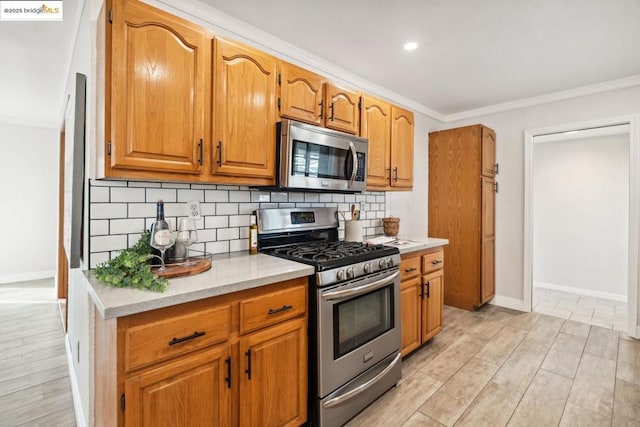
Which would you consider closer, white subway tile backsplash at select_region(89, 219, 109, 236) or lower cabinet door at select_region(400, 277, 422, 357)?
white subway tile backsplash at select_region(89, 219, 109, 236)

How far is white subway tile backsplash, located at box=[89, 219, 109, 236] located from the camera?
1563mm

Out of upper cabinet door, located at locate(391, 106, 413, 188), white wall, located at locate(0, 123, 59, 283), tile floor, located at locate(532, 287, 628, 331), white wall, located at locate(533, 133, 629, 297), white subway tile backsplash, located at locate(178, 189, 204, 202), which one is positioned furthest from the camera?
white wall, located at locate(0, 123, 59, 283)

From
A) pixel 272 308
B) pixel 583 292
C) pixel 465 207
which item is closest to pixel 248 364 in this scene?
pixel 272 308

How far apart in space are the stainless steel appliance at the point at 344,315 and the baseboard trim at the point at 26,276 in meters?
5.37

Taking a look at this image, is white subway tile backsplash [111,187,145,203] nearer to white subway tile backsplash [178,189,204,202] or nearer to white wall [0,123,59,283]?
white subway tile backsplash [178,189,204,202]

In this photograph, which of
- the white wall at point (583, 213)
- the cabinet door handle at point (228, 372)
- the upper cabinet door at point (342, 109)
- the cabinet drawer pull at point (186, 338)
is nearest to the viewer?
the cabinet drawer pull at point (186, 338)

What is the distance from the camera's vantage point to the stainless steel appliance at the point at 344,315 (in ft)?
5.51

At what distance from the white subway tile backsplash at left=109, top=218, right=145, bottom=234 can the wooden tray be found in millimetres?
339

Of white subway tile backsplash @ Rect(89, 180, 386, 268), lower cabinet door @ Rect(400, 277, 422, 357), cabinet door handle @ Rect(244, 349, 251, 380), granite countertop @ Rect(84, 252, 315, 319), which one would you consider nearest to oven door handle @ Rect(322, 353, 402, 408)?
lower cabinet door @ Rect(400, 277, 422, 357)

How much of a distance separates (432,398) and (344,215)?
1500 millimetres

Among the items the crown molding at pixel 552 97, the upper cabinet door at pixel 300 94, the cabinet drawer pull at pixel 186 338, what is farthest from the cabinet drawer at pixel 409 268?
the crown molding at pixel 552 97

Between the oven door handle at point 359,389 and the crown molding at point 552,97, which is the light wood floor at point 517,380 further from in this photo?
the crown molding at point 552,97

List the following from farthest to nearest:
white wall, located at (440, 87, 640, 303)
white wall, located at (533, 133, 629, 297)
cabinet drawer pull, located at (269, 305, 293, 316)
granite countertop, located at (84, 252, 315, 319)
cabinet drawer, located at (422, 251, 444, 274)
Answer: white wall, located at (533, 133, 629, 297) → white wall, located at (440, 87, 640, 303) → cabinet drawer, located at (422, 251, 444, 274) → cabinet drawer pull, located at (269, 305, 293, 316) → granite countertop, located at (84, 252, 315, 319)

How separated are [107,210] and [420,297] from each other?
2313 millimetres
